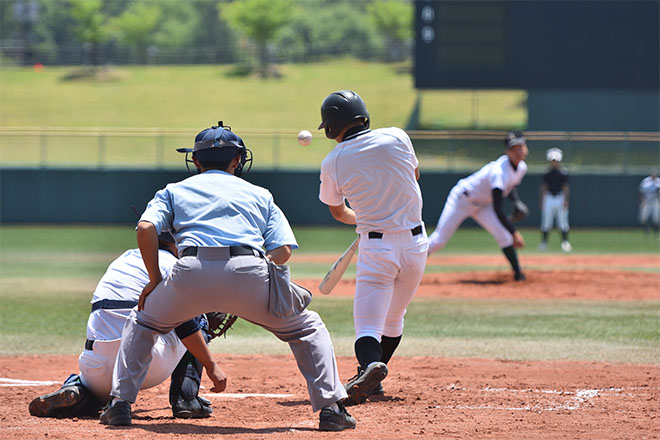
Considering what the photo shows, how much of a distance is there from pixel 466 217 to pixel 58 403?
797cm

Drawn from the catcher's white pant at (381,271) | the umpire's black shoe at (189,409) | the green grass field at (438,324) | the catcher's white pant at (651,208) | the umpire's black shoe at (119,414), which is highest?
the catcher's white pant at (381,271)

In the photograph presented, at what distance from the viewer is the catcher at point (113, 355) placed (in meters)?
4.95

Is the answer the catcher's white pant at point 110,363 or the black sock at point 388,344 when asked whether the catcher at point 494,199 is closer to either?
the black sock at point 388,344

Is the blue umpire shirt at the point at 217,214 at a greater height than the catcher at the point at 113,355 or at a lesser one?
greater

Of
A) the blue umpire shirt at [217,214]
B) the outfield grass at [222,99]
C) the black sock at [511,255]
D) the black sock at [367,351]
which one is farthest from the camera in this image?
the outfield grass at [222,99]

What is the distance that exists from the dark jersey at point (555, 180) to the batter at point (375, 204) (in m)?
14.1

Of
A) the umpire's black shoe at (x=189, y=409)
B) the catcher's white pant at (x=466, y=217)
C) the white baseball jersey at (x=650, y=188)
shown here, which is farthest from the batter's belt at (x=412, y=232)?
the white baseball jersey at (x=650, y=188)

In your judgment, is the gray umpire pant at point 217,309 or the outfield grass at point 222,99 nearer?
the gray umpire pant at point 217,309

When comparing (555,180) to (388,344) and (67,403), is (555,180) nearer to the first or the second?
(388,344)

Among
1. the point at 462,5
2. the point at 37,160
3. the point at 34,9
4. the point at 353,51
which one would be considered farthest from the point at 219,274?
the point at 34,9

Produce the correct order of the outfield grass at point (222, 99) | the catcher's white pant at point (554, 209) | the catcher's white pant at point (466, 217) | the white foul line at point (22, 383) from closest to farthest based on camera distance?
the white foul line at point (22, 383), the catcher's white pant at point (466, 217), the catcher's white pant at point (554, 209), the outfield grass at point (222, 99)

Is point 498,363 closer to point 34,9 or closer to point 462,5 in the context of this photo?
point 462,5

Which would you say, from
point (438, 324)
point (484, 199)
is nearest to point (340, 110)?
point (438, 324)

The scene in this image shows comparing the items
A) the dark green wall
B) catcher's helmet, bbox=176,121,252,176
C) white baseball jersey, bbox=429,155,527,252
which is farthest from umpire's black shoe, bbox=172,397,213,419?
the dark green wall
